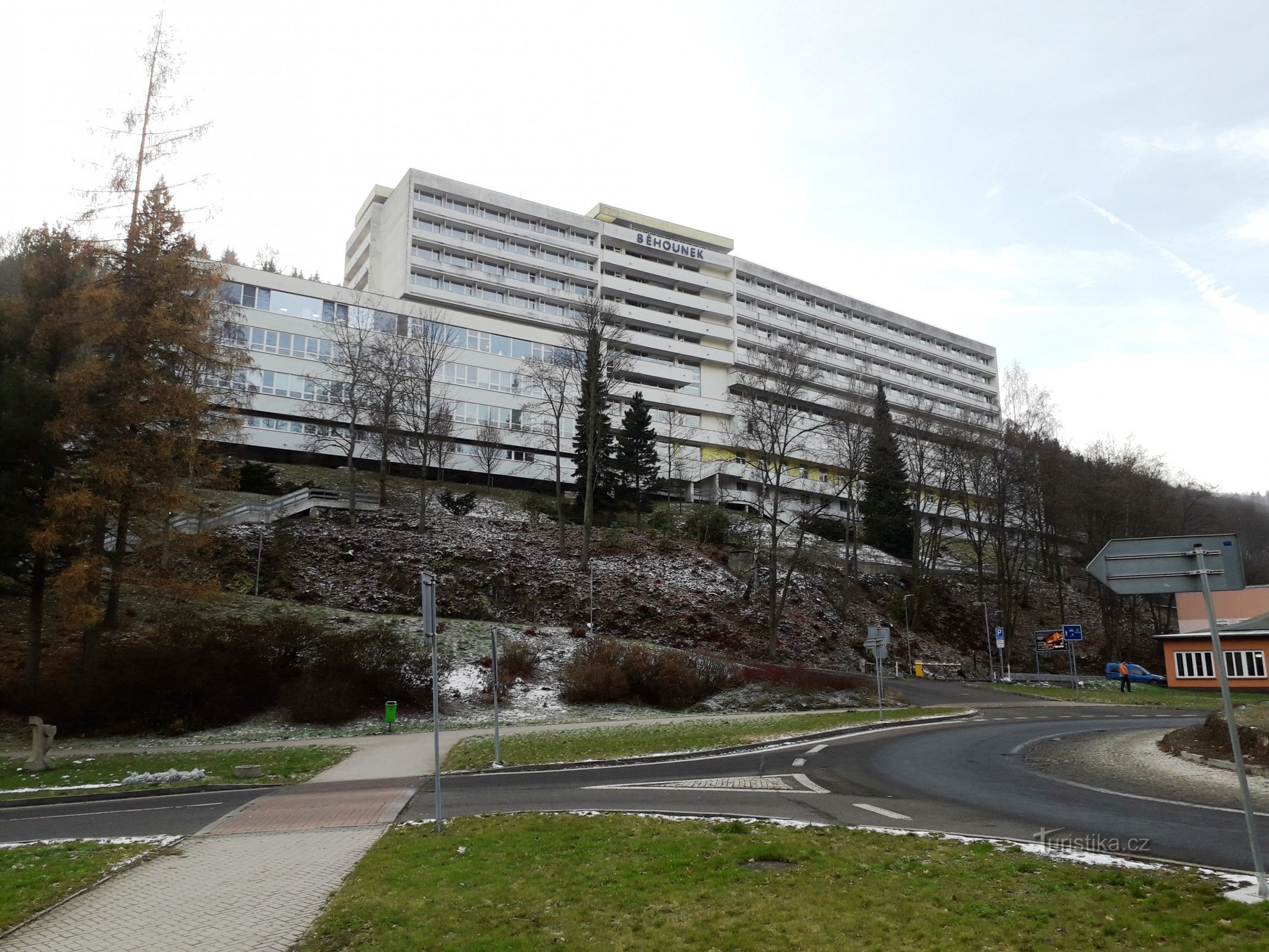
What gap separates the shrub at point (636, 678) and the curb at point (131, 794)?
13.0m

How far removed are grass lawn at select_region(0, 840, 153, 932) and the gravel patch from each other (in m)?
12.5

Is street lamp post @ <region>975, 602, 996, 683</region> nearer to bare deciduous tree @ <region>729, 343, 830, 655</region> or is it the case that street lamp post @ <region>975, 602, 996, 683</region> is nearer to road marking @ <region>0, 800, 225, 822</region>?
bare deciduous tree @ <region>729, 343, 830, 655</region>

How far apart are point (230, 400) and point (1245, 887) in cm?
3544

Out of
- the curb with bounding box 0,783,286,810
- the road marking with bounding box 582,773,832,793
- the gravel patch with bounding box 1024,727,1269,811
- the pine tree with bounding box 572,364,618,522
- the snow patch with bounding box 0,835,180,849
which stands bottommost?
the curb with bounding box 0,783,286,810

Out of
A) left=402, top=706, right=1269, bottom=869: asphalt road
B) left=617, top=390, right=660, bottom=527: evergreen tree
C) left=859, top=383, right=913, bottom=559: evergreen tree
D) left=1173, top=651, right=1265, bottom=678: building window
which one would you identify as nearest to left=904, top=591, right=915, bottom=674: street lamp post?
left=859, top=383, right=913, bottom=559: evergreen tree

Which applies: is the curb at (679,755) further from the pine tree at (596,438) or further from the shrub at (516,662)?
the pine tree at (596,438)

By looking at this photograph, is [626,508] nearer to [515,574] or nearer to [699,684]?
[515,574]

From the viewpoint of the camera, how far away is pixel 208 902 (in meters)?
7.29

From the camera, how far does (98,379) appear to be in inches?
834

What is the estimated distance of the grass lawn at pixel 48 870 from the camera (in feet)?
23.4

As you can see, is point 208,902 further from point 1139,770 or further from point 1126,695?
point 1126,695

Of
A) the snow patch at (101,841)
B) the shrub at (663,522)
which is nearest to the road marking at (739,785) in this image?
the snow patch at (101,841)

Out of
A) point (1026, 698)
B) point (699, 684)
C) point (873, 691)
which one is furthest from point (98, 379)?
point (1026, 698)

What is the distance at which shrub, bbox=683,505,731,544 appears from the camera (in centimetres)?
4941
